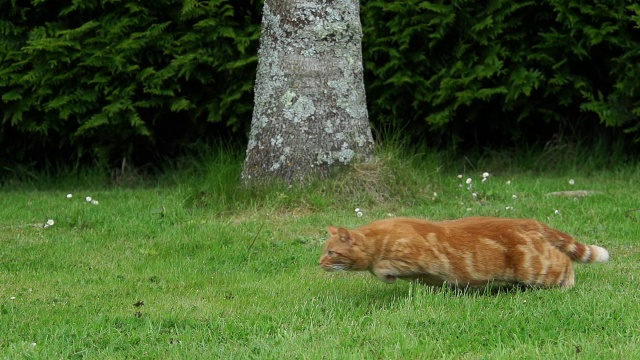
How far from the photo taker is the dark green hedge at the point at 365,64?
38.5 ft

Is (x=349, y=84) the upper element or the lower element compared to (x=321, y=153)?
upper

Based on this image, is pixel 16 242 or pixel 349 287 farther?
pixel 16 242

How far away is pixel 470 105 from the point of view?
486 inches

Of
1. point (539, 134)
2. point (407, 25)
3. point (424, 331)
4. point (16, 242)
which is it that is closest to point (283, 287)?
point (424, 331)

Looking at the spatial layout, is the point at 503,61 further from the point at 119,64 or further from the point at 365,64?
the point at 119,64

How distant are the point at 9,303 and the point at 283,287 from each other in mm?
1891

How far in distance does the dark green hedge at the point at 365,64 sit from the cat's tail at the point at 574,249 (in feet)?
16.9

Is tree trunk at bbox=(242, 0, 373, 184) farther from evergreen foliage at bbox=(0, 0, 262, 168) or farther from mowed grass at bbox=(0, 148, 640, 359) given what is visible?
evergreen foliage at bbox=(0, 0, 262, 168)

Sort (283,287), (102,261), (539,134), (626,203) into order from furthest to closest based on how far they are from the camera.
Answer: (539,134) < (626,203) < (102,261) < (283,287)

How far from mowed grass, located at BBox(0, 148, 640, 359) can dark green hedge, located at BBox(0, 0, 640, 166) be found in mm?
947

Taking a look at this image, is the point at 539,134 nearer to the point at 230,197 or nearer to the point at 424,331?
the point at 230,197

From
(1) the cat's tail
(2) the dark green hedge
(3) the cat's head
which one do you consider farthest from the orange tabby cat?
(2) the dark green hedge

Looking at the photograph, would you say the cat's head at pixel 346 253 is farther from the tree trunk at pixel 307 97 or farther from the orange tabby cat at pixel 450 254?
the tree trunk at pixel 307 97

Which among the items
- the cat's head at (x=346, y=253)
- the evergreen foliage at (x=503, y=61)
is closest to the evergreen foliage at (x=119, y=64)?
the evergreen foliage at (x=503, y=61)
